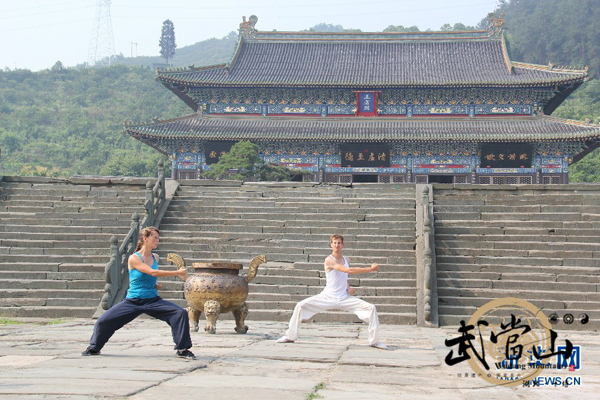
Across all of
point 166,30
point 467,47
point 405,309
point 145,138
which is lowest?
point 405,309

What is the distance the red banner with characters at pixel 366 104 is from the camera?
29.9m

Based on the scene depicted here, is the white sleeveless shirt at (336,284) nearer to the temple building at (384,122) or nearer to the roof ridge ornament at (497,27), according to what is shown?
the temple building at (384,122)

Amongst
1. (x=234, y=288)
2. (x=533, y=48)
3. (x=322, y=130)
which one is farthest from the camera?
(x=533, y=48)

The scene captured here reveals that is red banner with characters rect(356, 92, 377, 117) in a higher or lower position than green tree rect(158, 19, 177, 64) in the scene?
lower

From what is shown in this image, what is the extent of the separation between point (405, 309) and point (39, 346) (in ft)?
20.1

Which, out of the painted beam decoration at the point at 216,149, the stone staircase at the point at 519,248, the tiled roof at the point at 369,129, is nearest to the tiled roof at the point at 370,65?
the tiled roof at the point at 369,129

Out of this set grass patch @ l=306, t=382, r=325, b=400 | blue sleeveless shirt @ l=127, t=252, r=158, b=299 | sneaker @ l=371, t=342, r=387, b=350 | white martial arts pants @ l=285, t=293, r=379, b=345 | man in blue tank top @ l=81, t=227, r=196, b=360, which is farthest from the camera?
white martial arts pants @ l=285, t=293, r=379, b=345

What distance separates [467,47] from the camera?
107 ft

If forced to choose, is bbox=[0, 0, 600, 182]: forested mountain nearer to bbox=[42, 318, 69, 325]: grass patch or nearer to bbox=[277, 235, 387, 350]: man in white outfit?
bbox=[42, 318, 69, 325]: grass patch

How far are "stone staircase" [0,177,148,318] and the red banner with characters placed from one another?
14.8 meters

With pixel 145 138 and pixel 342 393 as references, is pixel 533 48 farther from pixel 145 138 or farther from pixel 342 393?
pixel 342 393

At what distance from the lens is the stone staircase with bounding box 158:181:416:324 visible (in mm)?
12320

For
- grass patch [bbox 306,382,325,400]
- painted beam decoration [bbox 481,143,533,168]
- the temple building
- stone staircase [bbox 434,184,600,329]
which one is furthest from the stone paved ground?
painted beam decoration [bbox 481,143,533,168]

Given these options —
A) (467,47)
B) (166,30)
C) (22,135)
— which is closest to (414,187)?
(467,47)
